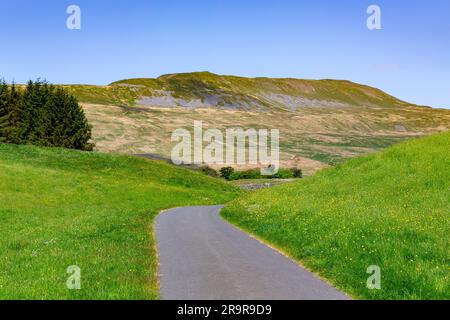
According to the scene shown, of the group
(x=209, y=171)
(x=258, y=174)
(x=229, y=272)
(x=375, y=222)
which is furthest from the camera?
(x=258, y=174)

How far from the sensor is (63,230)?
27438mm

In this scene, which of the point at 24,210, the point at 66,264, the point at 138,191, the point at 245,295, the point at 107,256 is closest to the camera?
the point at 245,295

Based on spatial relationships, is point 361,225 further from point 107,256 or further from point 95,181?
point 95,181

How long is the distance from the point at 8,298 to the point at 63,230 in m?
15.6

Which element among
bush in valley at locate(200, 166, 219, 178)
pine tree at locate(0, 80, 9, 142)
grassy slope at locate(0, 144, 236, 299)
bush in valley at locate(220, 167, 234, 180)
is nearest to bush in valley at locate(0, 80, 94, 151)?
pine tree at locate(0, 80, 9, 142)

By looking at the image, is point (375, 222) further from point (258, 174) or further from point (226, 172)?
point (258, 174)

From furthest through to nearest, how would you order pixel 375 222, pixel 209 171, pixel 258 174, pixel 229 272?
pixel 258 174 < pixel 209 171 < pixel 375 222 < pixel 229 272

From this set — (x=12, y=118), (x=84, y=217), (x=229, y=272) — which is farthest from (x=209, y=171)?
(x=229, y=272)

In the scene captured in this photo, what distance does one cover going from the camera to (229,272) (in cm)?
1625

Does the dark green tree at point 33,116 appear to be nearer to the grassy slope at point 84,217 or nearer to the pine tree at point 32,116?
the pine tree at point 32,116

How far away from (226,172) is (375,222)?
3690 inches

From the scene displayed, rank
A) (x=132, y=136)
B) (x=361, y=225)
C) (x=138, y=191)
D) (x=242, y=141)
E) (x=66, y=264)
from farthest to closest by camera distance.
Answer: (x=242, y=141) → (x=132, y=136) → (x=138, y=191) → (x=361, y=225) → (x=66, y=264)

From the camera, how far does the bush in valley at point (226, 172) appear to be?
374 ft
